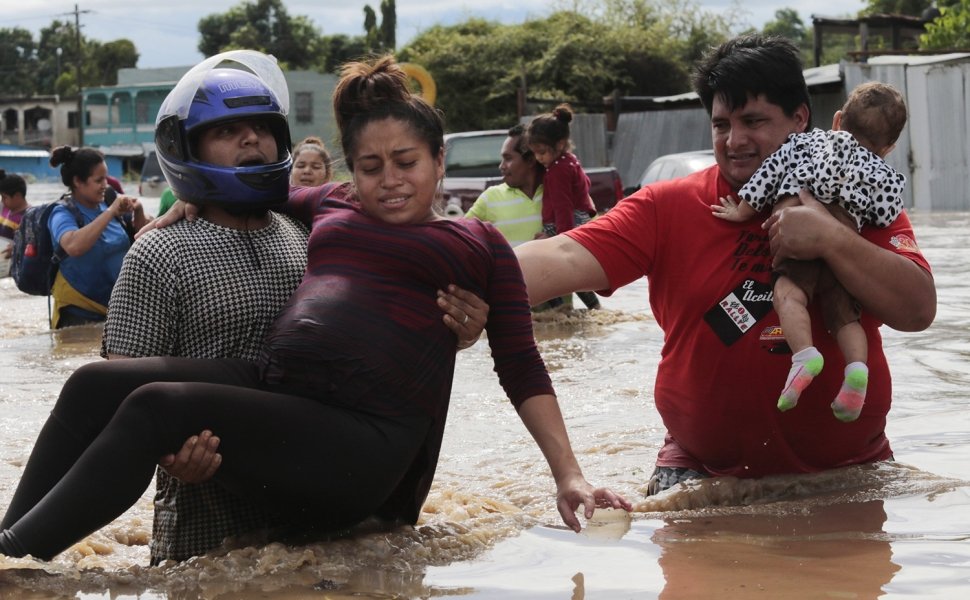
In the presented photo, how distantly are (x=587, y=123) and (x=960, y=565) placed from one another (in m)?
26.3

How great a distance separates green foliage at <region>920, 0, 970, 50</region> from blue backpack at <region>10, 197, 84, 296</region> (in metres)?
23.3

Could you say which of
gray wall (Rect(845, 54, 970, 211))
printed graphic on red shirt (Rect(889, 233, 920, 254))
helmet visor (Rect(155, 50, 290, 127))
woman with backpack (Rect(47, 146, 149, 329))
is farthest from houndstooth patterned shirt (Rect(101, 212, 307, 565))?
gray wall (Rect(845, 54, 970, 211))

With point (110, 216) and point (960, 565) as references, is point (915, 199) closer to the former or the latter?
point (110, 216)

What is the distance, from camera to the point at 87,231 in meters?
10.3

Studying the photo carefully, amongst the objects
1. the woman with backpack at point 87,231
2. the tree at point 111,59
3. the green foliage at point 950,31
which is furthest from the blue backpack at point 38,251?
the tree at point 111,59

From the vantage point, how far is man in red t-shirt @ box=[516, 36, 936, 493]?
164 inches

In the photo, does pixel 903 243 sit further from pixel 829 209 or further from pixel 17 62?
pixel 17 62

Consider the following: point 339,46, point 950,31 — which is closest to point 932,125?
point 950,31

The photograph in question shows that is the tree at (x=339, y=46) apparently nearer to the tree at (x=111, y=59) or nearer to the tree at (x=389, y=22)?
the tree at (x=389, y=22)

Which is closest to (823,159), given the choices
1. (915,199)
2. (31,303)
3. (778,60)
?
(778,60)

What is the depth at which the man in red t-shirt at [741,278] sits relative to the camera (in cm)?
417

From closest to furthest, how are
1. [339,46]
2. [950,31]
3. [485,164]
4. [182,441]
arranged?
[182,441] → [485,164] → [950,31] → [339,46]

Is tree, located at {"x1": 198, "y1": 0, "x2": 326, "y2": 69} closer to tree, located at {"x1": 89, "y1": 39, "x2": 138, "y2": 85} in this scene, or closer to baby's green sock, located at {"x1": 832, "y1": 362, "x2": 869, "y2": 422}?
tree, located at {"x1": 89, "y1": 39, "x2": 138, "y2": 85}

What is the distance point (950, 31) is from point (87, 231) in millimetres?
24228
